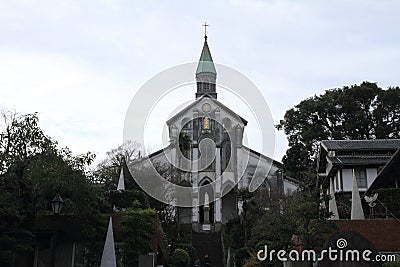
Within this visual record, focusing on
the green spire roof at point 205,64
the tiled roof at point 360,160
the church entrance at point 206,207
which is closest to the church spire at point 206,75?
the green spire roof at point 205,64

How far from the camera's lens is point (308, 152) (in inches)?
1523

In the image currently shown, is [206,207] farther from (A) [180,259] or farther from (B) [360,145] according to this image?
(A) [180,259]

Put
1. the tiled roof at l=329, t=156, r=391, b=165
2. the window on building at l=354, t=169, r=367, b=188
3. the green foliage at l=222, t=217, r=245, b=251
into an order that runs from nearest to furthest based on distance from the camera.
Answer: the tiled roof at l=329, t=156, r=391, b=165 < the window on building at l=354, t=169, r=367, b=188 < the green foliage at l=222, t=217, r=245, b=251

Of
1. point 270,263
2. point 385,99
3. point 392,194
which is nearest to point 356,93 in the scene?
point 385,99

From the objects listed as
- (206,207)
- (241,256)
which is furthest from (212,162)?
(241,256)

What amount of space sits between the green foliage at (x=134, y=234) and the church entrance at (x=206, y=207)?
77.9ft

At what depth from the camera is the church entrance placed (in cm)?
4009

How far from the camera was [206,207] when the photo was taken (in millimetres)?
40562

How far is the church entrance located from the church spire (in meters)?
12.8

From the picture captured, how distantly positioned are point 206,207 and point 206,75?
1723 centimetres

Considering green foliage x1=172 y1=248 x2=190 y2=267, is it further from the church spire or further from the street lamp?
the church spire

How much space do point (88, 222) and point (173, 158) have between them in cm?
2481

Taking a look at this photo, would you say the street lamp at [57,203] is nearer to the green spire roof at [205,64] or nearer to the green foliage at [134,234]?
the green foliage at [134,234]

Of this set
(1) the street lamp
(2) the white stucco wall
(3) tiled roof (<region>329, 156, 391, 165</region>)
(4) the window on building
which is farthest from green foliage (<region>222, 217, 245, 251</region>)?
(1) the street lamp
